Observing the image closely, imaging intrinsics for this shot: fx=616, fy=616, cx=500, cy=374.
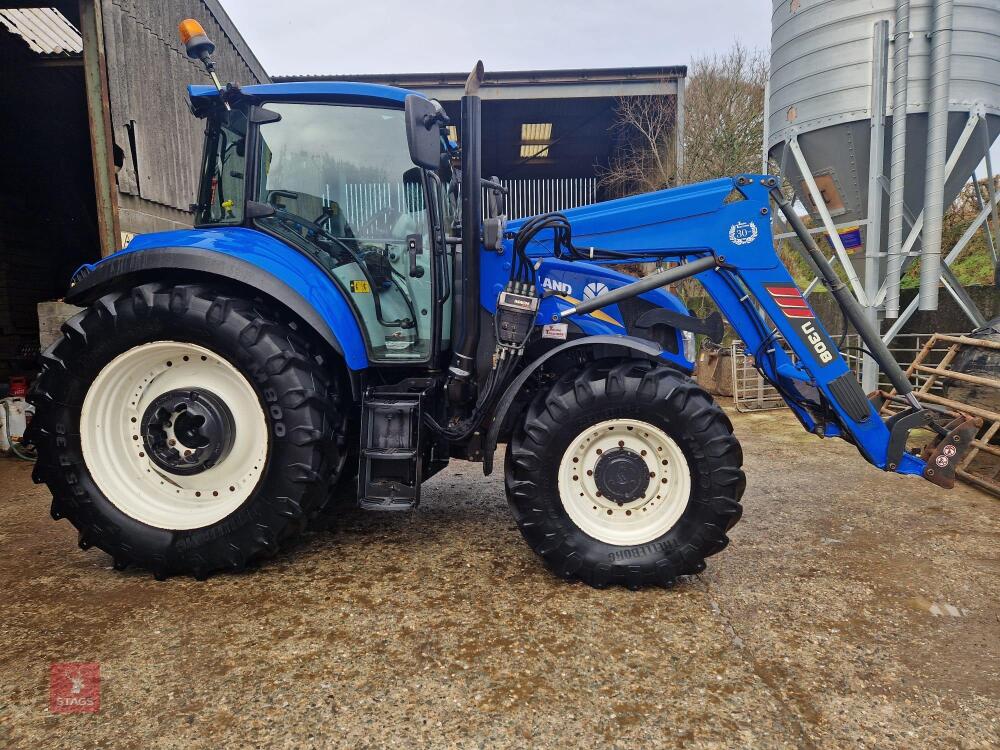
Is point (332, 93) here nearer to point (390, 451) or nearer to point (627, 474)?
point (390, 451)

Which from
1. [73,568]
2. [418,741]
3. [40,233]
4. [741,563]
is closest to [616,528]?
[741,563]

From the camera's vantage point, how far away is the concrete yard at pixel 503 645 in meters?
1.80

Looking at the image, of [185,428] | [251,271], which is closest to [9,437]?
[185,428]

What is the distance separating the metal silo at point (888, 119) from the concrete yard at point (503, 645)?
3434 mm

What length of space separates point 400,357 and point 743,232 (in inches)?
68.1

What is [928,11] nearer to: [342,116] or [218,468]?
[342,116]

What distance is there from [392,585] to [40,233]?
10.9 m

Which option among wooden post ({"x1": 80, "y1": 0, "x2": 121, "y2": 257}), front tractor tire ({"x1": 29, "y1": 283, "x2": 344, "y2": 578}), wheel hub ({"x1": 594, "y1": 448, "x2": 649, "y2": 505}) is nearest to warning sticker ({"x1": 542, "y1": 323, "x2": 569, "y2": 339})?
wheel hub ({"x1": 594, "y1": 448, "x2": 649, "y2": 505})

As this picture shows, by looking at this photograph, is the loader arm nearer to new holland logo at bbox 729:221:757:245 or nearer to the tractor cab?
new holland logo at bbox 729:221:757:245

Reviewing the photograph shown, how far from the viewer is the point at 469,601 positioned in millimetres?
2539

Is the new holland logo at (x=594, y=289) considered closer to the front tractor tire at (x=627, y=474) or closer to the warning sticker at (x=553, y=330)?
the warning sticker at (x=553, y=330)

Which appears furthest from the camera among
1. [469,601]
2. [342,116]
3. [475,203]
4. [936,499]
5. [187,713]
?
[936,499]

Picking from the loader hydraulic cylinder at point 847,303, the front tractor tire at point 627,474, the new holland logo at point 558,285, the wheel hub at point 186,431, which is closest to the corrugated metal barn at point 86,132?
the wheel hub at point 186,431

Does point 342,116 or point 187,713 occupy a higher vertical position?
point 342,116
